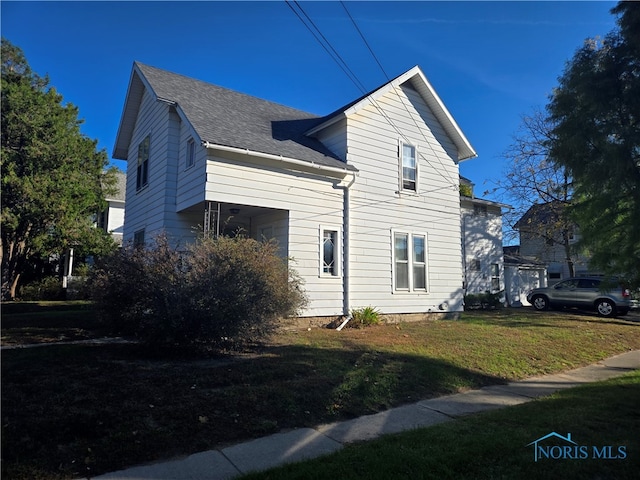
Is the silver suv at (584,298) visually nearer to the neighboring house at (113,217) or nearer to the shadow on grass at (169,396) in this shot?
the shadow on grass at (169,396)

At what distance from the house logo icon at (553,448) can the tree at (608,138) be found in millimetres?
3296

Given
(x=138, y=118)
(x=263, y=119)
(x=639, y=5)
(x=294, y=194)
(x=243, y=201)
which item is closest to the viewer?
(x=639, y=5)

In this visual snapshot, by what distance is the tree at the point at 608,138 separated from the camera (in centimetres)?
622

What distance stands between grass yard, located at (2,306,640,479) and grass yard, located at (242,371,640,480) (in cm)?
51

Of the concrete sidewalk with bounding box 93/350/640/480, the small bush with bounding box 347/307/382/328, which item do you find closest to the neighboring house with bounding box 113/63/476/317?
the small bush with bounding box 347/307/382/328

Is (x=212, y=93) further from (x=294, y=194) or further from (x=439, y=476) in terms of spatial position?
(x=439, y=476)

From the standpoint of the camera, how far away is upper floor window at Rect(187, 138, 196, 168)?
38.0ft

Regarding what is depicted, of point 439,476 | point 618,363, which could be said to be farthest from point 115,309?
point 618,363

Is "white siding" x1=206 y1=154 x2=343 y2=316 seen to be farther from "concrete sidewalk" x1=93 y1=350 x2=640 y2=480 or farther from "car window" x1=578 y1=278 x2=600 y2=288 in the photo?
"car window" x1=578 y1=278 x2=600 y2=288

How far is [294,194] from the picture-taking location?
11.9 metres

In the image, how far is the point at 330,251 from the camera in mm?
12602

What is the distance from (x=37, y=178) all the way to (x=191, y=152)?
13047 millimetres

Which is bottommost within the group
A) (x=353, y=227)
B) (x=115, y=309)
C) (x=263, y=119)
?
(x=115, y=309)

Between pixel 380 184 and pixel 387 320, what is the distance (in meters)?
4.28
